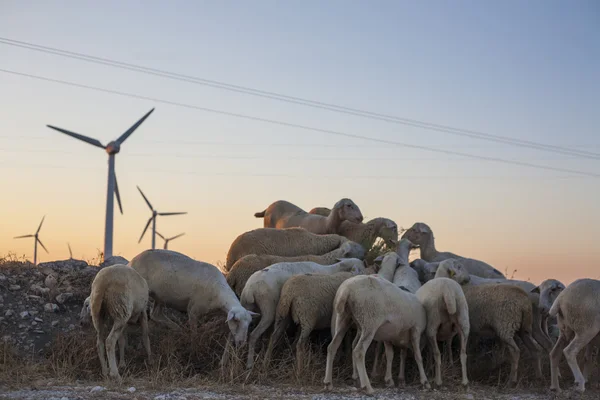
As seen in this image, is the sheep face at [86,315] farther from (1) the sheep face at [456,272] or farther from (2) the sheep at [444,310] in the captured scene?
(1) the sheep face at [456,272]

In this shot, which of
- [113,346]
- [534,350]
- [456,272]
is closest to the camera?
[113,346]

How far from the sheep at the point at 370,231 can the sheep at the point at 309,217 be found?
0.15 m

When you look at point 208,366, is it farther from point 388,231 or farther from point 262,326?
point 388,231

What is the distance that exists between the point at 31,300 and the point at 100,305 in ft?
9.89

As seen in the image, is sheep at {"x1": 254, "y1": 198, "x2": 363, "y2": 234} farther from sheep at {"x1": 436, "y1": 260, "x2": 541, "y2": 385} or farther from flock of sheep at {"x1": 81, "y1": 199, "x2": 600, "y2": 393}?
sheep at {"x1": 436, "y1": 260, "x2": 541, "y2": 385}

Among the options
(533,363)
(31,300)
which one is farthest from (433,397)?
(31,300)

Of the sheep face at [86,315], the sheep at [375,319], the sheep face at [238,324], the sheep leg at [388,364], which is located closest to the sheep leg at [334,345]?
the sheep at [375,319]

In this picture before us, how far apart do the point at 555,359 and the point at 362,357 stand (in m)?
3.28

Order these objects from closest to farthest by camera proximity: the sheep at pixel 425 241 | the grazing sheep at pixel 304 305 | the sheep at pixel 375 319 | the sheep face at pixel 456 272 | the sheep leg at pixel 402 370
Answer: the sheep at pixel 375 319, the sheep leg at pixel 402 370, the grazing sheep at pixel 304 305, the sheep face at pixel 456 272, the sheep at pixel 425 241

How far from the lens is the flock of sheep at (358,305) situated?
12.6m

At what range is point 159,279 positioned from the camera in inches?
575

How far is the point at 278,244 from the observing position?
1762 centimetres

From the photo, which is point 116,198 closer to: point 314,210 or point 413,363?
point 314,210

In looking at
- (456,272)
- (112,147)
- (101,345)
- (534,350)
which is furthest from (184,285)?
(112,147)
